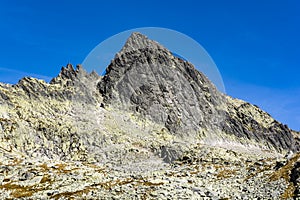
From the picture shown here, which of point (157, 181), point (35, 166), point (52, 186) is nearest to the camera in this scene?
point (157, 181)

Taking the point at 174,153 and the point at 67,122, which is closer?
the point at 174,153

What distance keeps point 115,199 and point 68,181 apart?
2315 cm

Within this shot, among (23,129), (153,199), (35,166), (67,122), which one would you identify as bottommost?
(153,199)

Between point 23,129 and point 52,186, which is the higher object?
point 23,129

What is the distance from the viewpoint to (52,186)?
61750mm

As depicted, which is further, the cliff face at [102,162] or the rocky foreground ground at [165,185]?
the cliff face at [102,162]

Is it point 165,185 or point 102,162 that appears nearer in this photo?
point 165,185

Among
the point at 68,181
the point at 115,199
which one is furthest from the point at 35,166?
the point at 115,199

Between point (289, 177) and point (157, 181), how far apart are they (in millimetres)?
19039

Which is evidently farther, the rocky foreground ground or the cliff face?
the cliff face

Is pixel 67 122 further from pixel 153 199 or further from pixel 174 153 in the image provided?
pixel 153 199

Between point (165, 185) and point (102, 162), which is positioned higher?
point (102, 162)

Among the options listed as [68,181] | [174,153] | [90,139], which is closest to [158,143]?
[174,153]

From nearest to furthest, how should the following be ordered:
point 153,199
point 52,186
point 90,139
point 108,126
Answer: point 153,199 < point 52,186 < point 90,139 < point 108,126
